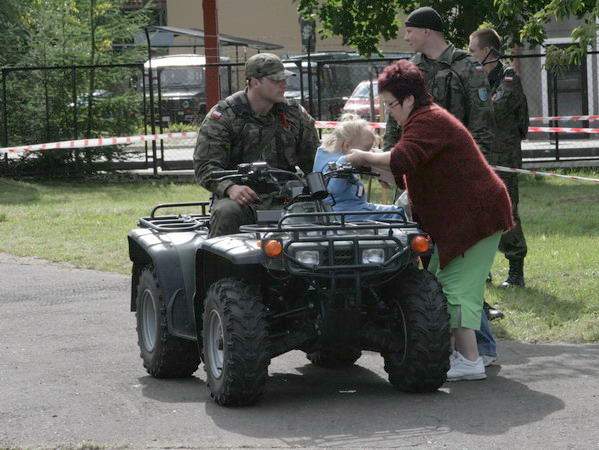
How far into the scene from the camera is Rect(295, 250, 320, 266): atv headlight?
5.50 metres

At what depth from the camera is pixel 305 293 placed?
19.2 ft

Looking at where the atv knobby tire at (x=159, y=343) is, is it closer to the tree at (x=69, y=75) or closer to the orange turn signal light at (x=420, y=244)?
the orange turn signal light at (x=420, y=244)

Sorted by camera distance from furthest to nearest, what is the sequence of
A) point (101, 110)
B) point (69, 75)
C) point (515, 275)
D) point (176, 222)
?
point (101, 110) < point (69, 75) < point (515, 275) < point (176, 222)

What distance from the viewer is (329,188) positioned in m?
6.40

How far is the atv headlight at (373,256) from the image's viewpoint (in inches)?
220

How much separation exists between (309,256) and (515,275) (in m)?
3.88

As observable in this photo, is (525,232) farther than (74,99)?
No

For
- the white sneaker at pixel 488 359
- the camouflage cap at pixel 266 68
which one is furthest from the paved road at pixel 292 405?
the camouflage cap at pixel 266 68

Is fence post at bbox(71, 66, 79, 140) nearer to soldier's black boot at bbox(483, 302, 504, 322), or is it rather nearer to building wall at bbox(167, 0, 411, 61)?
soldier's black boot at bbox(483, 302, 504, 322)

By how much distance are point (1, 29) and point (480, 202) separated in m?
17.4

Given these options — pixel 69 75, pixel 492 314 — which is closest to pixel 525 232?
pixel 492 314

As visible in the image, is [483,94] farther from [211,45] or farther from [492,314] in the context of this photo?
[211,45]

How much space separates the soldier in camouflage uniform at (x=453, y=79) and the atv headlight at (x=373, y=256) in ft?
5.65

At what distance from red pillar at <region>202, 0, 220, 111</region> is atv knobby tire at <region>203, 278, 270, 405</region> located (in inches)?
688
